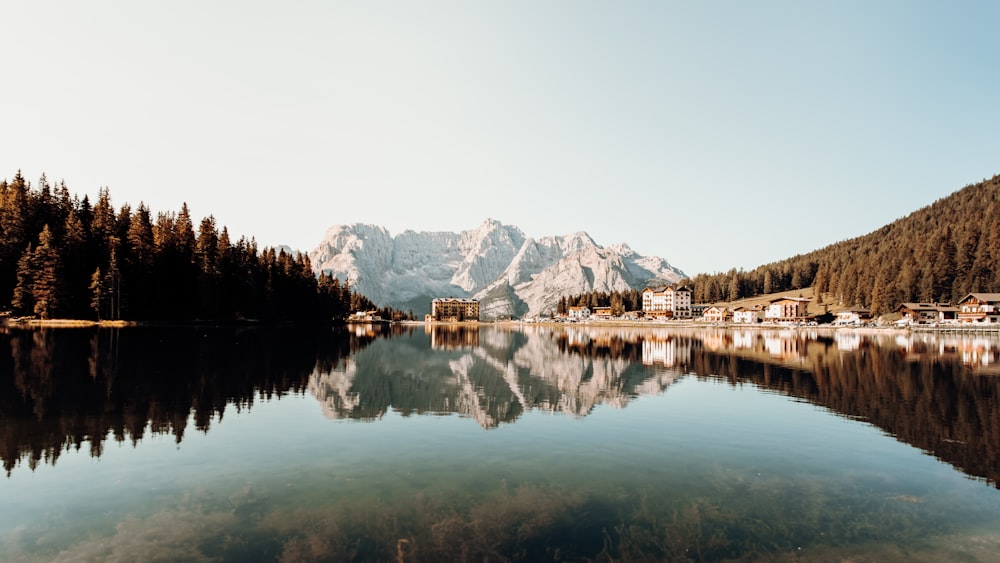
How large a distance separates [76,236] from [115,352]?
71.4 m

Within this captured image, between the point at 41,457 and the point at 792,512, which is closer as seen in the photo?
the point at 792,512

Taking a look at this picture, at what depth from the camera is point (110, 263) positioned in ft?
Answer: 343

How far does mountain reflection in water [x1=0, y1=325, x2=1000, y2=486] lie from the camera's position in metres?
25.4

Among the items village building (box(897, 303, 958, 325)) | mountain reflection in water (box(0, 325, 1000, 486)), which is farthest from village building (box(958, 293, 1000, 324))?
mountain reflection in water (box(0, 325, 1000, 486))

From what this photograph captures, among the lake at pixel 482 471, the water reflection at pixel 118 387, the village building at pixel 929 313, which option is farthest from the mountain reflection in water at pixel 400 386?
Result: the village building at pixel 929 313

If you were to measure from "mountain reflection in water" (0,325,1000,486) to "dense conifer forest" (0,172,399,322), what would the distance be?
36.4 metres

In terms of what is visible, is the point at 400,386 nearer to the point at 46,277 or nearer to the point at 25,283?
the point at 46,277

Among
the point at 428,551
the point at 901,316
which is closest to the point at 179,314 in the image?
the point at 428,551

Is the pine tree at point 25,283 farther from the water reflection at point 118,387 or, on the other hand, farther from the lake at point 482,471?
the lake at point 482,471

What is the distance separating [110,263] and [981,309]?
247 meters

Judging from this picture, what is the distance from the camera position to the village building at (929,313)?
18238 cm

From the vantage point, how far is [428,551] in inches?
520

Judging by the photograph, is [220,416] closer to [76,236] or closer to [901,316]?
[76,236]

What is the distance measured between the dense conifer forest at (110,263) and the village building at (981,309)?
22556 cm
